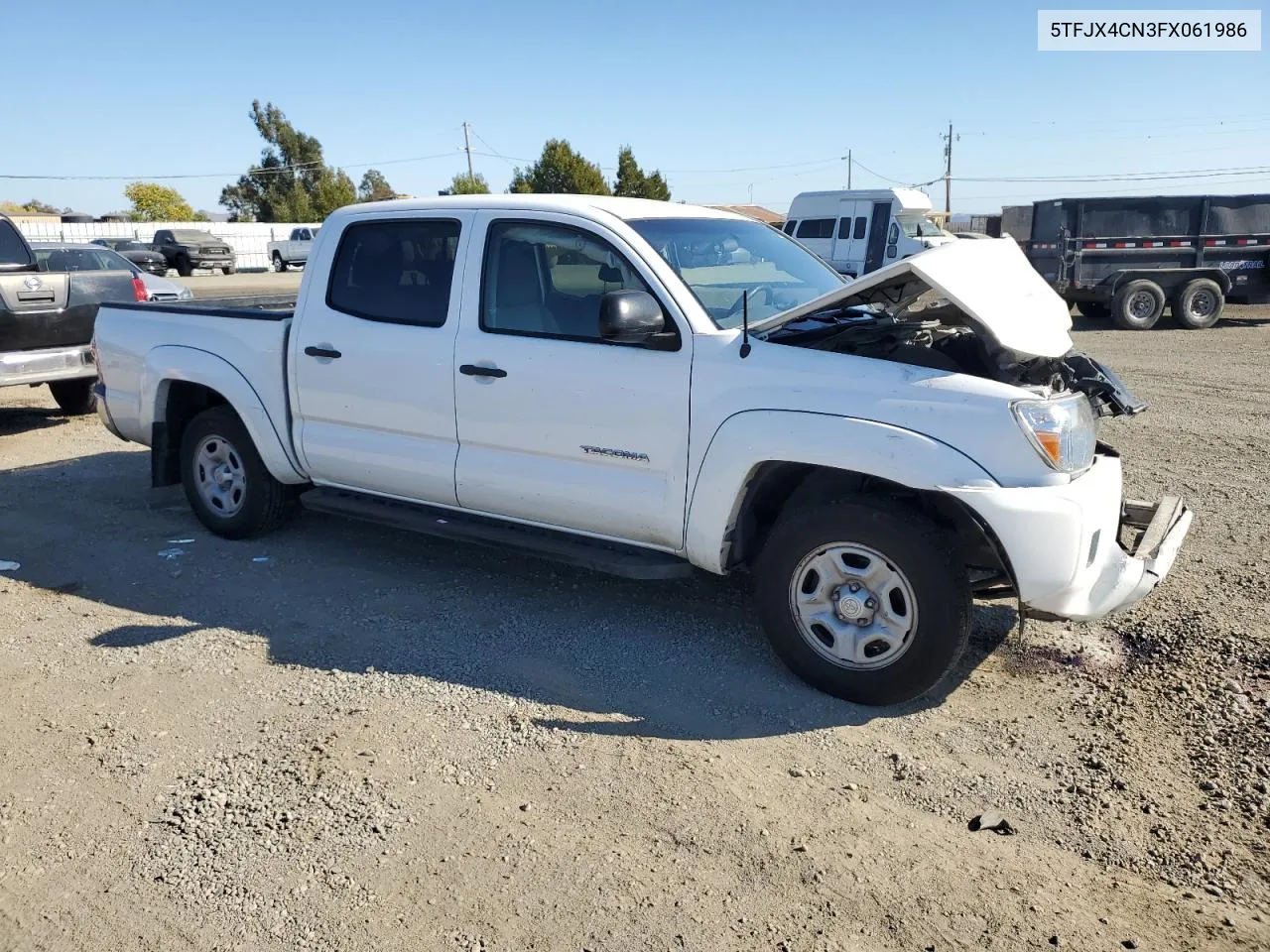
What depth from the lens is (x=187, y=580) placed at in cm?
557

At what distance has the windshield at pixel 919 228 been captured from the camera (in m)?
23.3

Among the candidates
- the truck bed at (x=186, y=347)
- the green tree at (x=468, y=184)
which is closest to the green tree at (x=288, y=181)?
the green tree at (x=468, y=184)

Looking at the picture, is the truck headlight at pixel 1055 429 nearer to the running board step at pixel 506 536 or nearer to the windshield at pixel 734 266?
the windshield at pixel 734 266

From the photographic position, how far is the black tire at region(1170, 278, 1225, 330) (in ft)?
57.7

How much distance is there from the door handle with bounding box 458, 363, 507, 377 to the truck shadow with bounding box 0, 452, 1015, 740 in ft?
3.84

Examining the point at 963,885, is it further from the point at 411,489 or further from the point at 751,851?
the point at 411,489

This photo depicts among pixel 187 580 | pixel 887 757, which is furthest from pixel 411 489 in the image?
pixel 887 757

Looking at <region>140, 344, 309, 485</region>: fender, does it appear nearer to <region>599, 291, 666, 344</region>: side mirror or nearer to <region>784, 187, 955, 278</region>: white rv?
<region>599, 291, 666, 344</region>: side mirror

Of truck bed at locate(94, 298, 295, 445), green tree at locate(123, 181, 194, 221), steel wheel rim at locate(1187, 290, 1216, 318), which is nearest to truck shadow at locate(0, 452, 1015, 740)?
truck bed at locate(94, 298, 295, 445)

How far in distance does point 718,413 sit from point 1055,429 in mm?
1275

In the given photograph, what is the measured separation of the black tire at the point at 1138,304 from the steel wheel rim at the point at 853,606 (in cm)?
1592

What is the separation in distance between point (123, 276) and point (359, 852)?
8.34 m

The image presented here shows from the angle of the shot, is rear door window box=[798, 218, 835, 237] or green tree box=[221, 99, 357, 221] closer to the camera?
rear door window box=[798, 218, 835, 237]

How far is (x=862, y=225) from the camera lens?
76.2 ft
